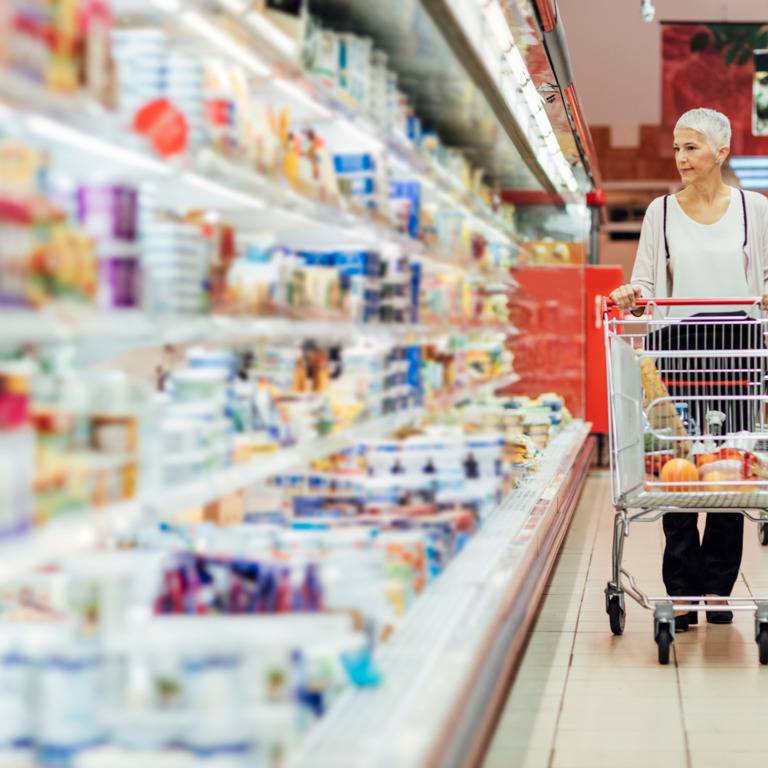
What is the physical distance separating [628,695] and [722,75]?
9.08 meters

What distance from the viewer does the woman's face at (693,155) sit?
11.7ft

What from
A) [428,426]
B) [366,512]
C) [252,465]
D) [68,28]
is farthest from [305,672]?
[428,426]

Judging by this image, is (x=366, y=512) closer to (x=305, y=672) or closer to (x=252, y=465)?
(x=252, y=465)

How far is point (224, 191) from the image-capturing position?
73.1 inches

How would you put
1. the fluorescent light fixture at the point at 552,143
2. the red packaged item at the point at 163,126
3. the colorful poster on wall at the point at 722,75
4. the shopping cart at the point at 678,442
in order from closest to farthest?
the red packaged item at the point at 163,126 < the shopping cart at the point at 678,442 < the fluorescent light fixture at the point at 552,143 < the colorful poster on wall at the point at 722,75

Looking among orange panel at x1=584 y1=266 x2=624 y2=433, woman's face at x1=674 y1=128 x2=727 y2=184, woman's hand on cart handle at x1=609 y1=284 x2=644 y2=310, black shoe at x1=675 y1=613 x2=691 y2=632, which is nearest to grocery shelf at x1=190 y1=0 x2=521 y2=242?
woman's hand on cart handle at x1=609 y1=284 x2=644 y2=310

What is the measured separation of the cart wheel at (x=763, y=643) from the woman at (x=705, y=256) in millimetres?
396

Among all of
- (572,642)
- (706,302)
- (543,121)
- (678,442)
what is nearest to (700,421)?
(678,442)

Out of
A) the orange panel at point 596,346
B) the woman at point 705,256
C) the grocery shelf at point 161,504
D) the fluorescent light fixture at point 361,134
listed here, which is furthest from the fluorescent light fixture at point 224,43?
the orange panel at point 596,346

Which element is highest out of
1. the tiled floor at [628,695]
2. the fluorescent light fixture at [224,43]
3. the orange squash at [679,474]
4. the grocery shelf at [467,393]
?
the fluorescent light fixture at [224,43]

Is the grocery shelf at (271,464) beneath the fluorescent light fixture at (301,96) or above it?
beneath

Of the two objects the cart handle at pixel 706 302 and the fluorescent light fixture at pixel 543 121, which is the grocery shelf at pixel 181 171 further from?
the fluorescent light fixture at pixel 543 121

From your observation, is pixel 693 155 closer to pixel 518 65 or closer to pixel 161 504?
pixel 518 65

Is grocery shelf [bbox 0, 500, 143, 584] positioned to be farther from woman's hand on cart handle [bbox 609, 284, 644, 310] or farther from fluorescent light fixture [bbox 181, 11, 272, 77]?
woman's hand on cart handle [bbox 609, 284, 644, 310]
